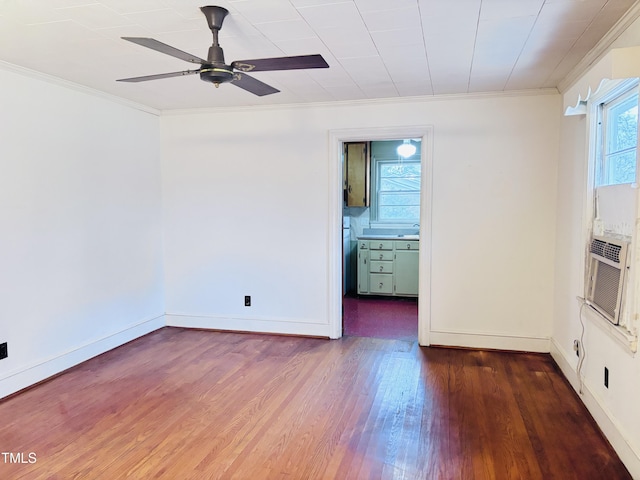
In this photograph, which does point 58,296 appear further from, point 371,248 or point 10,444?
point 371,248

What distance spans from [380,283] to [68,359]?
12.2ft

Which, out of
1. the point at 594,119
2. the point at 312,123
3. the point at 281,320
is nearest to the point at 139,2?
the point at 312,123

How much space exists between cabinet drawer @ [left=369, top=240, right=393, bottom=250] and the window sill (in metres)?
3.07

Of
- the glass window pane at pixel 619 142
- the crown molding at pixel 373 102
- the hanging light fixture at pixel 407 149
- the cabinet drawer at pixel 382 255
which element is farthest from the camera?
the cabinet drawer at pixel 382 255

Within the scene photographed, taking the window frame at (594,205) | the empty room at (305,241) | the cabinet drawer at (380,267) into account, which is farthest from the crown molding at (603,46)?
the cabinet drawer at (380,267)

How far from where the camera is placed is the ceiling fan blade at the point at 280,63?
2.01 metres

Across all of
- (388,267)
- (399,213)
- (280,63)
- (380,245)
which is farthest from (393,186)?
(280,63)

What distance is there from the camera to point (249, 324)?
4.46 meters

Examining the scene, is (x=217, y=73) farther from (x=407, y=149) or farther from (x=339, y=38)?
(x=407, y=149)

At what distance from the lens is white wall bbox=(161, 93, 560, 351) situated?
3748mm

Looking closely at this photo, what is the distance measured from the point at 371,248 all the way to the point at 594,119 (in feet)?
11.1

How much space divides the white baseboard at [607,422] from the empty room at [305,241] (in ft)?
0.07

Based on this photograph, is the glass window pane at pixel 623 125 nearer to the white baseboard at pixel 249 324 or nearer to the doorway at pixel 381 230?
the white baseboard at pixel 249 324

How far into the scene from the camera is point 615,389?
92.7 inches
